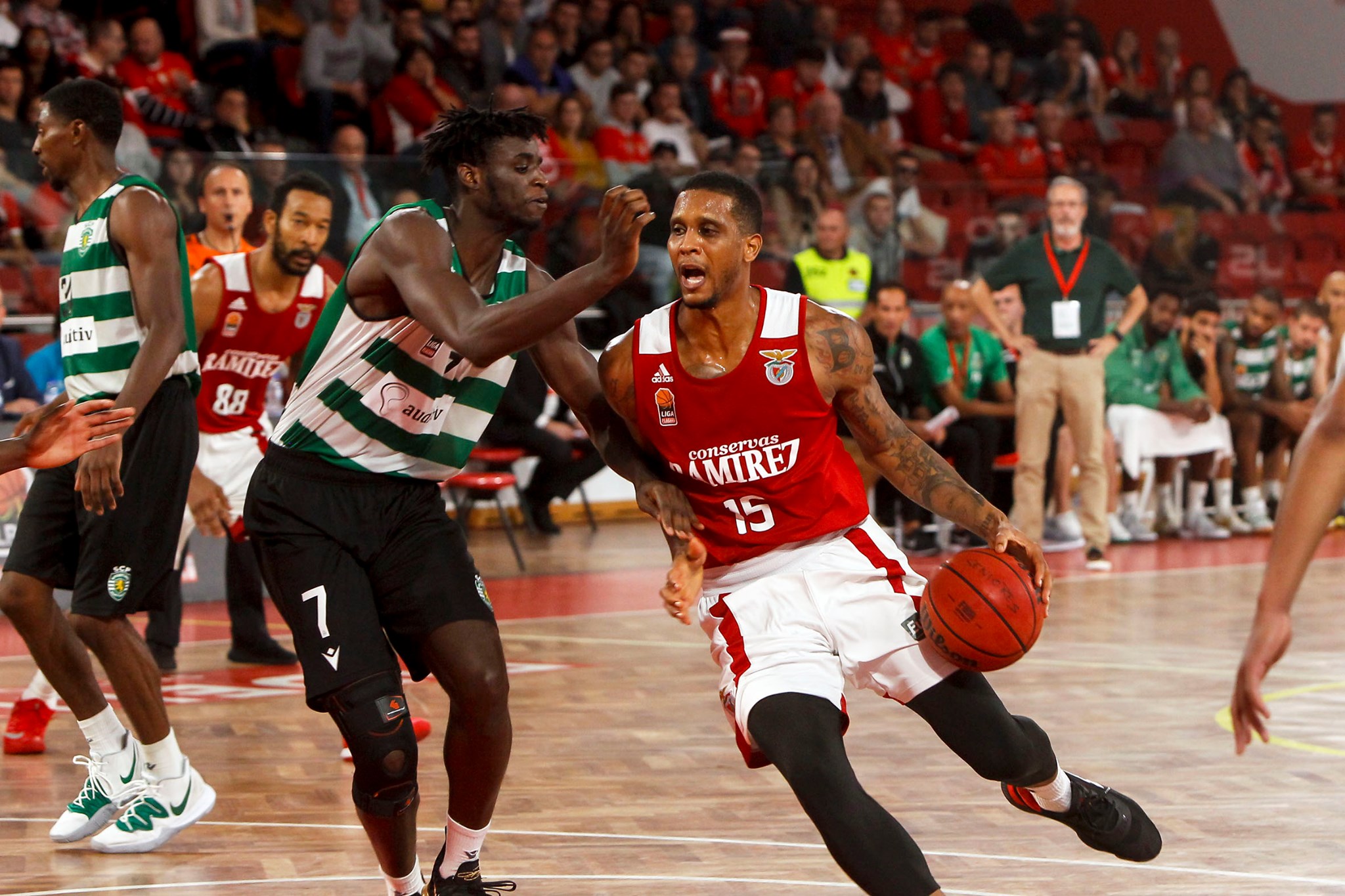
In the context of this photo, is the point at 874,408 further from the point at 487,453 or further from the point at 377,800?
the point at 487,453

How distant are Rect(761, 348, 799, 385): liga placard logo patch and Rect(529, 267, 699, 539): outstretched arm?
1.24 feet

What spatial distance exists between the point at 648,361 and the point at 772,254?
8.17 meters

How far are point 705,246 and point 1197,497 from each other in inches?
375

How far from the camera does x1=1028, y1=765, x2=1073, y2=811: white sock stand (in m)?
4.06

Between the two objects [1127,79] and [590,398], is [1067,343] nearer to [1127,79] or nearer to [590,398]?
[590,398]

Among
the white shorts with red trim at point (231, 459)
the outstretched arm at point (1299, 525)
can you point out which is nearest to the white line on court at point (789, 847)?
the outstretched arm at point (1299, 525)

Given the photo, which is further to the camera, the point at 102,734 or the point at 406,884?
the point at 102,734

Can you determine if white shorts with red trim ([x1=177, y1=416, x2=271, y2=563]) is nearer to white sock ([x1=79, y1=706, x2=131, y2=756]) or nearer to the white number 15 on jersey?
white sock ([x1=79, y1=706, x2=131, y2=756])

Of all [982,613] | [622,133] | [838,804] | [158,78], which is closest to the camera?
[838,804]

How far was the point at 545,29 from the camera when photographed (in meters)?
14.6

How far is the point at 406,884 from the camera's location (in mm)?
4055

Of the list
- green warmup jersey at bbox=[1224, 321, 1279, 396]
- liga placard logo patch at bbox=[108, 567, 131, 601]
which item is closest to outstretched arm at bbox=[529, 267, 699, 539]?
liga placard logo patch at bbox=[108, 567, 131, 601]

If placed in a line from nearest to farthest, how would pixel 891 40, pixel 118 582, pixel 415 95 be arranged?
pixel 118 582 → pixel 415 95 → pixel 891 40

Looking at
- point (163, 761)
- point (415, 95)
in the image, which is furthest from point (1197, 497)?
point (163, 761)
